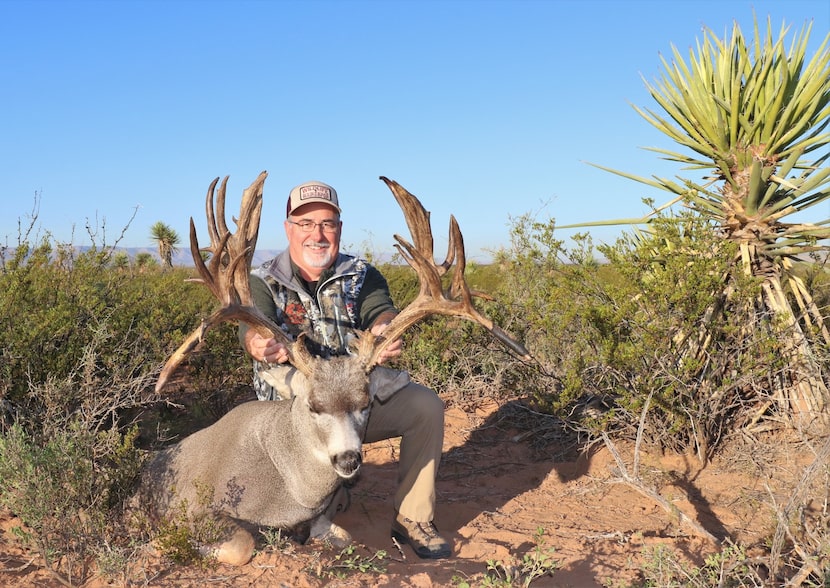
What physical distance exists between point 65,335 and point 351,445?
317 centimetres

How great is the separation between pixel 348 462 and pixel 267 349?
2.86ft

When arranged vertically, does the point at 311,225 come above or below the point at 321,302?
above

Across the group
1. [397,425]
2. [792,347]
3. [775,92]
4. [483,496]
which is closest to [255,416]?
[397,425]

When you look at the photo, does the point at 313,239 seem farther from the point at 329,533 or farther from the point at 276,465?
the point at 329,533

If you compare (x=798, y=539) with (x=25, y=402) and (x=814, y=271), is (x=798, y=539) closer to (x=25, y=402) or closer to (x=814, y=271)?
(x=814, y=271)

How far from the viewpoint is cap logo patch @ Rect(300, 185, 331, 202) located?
527 centimetres

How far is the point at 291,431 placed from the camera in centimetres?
433

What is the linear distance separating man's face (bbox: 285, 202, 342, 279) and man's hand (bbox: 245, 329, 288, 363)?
3.07 feet

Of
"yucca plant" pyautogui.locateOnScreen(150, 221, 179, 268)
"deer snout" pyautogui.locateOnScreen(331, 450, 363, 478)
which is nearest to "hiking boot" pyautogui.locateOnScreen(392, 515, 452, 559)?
"deer snout" pyautogui.locateOnScreen(331, 450, 363, 478)

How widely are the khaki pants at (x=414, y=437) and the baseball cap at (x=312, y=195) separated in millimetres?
1279

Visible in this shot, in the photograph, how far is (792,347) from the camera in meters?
5.71

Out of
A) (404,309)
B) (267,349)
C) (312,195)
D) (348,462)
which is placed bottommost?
(348,462)

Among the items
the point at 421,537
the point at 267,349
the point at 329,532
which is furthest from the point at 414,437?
the point at 267,349

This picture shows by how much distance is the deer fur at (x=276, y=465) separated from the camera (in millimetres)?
3951
